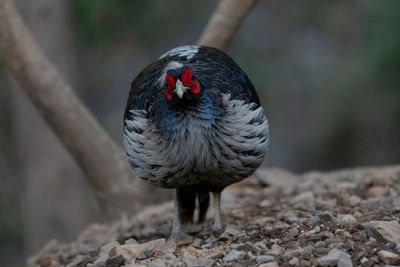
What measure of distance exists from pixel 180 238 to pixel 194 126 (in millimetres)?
1151

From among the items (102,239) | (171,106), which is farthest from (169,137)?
(102,239)

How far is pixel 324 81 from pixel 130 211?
8.22 m

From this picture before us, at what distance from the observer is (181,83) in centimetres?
505

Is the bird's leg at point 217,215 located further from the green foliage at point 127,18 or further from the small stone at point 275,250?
the green foliage at point 127,18

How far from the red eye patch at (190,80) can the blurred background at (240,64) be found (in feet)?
19.4

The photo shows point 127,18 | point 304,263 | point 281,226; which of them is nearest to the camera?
point 304,263

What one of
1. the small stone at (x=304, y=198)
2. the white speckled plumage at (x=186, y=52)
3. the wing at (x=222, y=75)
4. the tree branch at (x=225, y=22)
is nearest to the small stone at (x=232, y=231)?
the wing at (x=222, y=75)

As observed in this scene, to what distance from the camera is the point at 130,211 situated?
322 inches

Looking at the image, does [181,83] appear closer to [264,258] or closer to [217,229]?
[264,258]

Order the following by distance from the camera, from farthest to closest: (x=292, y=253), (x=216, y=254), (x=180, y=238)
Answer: (x=180, y=238) → (x=216, y=254) → (x=292, y=253)

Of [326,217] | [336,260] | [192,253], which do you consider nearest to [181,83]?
[192,253]

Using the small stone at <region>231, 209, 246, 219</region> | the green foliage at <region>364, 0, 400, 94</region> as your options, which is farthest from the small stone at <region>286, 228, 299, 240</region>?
the green foliage at <region>364, 0, 400, 94</region>

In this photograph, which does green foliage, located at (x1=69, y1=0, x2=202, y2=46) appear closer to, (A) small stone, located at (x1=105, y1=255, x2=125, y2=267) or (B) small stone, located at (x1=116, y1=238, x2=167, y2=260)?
(B) small stone, located at (x1=116, y1=238, x2=167, y2=260)

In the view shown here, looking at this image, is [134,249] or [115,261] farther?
[134,249]
